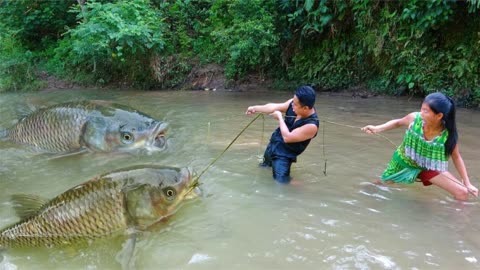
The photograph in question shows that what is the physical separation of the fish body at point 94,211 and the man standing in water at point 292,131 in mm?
1837

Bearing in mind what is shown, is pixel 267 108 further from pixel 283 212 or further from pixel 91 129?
pixel 91 129

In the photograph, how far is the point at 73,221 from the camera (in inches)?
137

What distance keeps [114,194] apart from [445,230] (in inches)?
112

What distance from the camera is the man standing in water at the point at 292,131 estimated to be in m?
4.99

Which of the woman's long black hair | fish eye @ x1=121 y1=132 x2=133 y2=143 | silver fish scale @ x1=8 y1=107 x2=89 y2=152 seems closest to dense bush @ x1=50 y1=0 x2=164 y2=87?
silver fish scale @ x1=8 y1=107 x2=89 y2=152

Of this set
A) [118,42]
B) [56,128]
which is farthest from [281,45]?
[56,128]

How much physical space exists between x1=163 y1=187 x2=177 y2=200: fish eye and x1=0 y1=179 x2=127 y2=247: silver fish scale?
35 centimetres

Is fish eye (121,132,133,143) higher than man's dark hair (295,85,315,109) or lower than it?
lower

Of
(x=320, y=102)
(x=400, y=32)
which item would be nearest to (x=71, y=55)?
(x=320, y=102)

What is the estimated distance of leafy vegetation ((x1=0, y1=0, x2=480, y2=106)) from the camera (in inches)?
375

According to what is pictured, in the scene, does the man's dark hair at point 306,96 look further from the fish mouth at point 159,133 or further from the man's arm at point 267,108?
the fish mouth at point 159,133

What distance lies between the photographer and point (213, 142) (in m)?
6.91

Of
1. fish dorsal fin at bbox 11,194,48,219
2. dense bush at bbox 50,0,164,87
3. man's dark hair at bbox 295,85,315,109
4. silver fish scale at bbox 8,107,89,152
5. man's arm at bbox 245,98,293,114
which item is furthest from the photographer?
dense bush at bbox 50,0,164,87

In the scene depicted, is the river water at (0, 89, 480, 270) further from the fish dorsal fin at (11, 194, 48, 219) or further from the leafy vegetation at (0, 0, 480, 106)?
the leafy vegetation at (0, 0, 480, 106)
